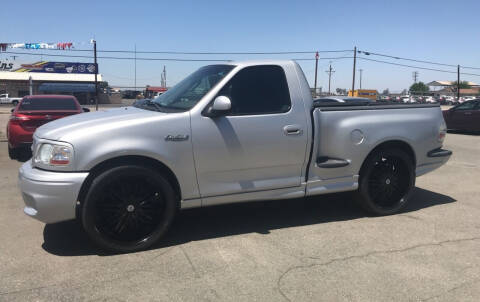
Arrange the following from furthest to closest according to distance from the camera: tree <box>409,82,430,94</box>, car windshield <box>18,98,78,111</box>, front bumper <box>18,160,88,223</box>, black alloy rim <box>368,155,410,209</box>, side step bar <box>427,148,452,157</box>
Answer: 1. tree <box>409,82,430,94</box>
2. car windshield <box>18,98,78,111</box>
3. side step bar <box>427,148,452,157</box>
4. black alloy rim <box>368,155,410,209</box>
5. front bumper <box>18,160,88,223</box>

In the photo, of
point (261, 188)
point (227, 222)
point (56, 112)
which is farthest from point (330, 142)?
point (56, 112)

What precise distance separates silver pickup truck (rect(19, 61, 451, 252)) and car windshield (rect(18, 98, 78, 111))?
5.41m

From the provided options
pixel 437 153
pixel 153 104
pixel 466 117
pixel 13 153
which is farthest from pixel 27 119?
pixel 466 117

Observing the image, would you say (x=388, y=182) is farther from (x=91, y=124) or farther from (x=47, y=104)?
(x=47, y=104)

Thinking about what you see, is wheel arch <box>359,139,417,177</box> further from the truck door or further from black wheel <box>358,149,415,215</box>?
the truck door

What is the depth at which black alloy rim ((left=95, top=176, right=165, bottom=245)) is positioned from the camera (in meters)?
3.73

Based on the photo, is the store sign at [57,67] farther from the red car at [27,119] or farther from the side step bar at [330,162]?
the side step bar at [330,162]

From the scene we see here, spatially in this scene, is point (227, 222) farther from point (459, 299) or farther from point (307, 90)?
point (459, 299)

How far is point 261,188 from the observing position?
438 cm

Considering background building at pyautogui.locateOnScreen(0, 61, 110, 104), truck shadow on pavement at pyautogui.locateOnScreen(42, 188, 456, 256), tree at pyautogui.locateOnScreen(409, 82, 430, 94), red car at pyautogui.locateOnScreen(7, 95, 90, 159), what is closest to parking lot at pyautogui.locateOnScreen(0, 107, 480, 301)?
truck shadow on pavement at pyautogui.locateOnScreen(42, 188, 456, 256)

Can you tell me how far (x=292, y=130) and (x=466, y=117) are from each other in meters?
14.5

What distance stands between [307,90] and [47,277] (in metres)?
3.22

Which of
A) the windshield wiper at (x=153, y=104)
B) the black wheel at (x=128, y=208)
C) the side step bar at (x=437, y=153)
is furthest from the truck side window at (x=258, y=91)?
the side step bar at (x=437, y=153)

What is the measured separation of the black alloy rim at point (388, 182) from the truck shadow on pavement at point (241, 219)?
27 centimetres
